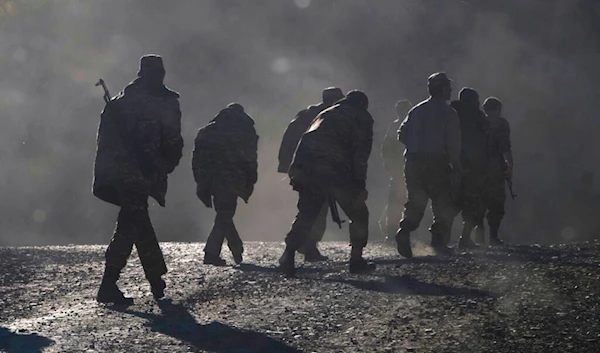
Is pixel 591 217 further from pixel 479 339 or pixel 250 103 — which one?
pixel 479 339

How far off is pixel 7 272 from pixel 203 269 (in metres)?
2.21

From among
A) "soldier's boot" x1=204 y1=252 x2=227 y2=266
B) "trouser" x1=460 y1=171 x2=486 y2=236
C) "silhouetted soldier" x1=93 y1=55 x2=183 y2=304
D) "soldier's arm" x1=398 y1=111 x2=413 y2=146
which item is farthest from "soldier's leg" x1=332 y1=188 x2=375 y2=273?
"trouser" x1=460 y1=171 x2=486 y2=236

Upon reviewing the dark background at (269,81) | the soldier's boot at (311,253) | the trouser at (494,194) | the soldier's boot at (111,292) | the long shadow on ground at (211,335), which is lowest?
the long shadow on ground at (211,335)

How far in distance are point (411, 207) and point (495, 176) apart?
91.8 inches

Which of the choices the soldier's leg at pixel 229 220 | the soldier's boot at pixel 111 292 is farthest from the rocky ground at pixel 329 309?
the soldier's leg at pixel 229 220

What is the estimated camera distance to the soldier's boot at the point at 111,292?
834 centimetres

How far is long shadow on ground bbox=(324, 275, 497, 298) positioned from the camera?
823cm

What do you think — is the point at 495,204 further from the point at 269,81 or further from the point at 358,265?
the point at 269,81

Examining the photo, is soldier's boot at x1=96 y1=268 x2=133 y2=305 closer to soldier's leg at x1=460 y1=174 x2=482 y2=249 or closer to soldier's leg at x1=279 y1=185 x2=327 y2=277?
soldier's leg at x1=279 y1=185 x2=327 y2=277

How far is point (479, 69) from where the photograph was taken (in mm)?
36281

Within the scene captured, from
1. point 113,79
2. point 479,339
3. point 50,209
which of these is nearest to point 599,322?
point 479,339

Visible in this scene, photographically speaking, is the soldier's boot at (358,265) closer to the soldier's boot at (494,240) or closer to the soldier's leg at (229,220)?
the soldier's leg at (229,220)

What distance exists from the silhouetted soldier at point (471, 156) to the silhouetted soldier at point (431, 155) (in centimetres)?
158

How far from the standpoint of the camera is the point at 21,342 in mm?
6473
